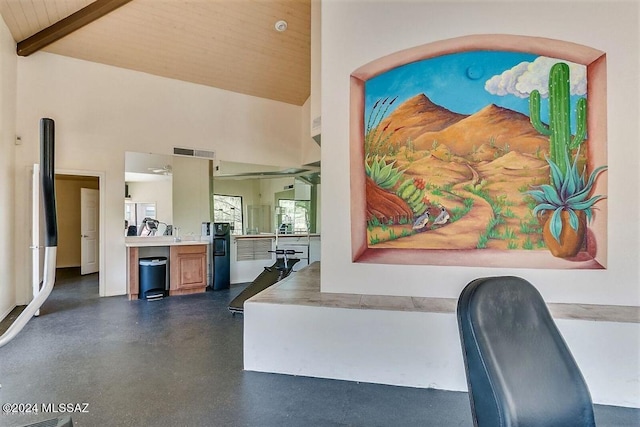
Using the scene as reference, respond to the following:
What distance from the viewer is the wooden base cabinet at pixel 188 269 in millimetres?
5438

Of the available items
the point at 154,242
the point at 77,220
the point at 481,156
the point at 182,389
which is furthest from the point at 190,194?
the point at 481,156

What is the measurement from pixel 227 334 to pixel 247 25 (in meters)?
4.55

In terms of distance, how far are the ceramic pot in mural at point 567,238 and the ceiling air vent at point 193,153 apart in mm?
5391

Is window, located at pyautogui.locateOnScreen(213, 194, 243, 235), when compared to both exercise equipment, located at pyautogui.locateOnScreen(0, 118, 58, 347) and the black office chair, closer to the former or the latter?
exercise equipment, located at pyautogui.locateOnScreen(0, 118, 58, 347)

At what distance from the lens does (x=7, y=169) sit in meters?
4.38

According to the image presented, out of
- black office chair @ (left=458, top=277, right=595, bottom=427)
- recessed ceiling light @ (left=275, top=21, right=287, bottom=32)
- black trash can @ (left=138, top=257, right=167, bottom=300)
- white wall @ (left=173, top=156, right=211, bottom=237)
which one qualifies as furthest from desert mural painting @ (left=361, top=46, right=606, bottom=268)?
white wall @ (left=173, top=156, right=211, bottom=237)

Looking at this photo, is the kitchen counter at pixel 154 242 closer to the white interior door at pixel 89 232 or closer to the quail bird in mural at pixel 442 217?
the white interior door at pixel 89 232

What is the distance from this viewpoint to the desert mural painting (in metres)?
2.65

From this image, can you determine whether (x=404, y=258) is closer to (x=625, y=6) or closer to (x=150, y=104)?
(x=625, y=6)

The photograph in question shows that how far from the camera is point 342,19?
3137mm

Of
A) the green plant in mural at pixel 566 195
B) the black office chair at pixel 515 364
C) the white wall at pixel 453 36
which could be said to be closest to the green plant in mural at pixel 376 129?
the white wall at pixel 453 36

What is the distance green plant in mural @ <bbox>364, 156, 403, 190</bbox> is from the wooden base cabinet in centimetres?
380

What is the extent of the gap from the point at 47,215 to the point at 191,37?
4.84m

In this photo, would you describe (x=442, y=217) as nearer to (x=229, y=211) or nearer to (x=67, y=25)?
(x=229, y=211)
